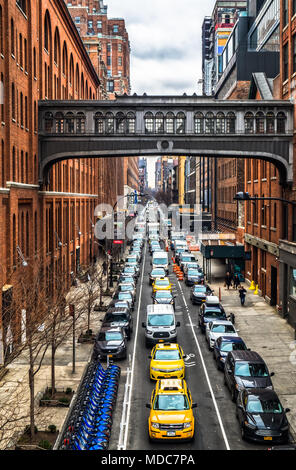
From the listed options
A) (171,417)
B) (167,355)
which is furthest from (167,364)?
(171,417)

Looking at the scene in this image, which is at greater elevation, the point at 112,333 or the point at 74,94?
the point at 74,94

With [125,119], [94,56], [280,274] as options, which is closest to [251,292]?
[280,274]

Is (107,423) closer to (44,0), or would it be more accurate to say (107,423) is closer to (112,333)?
(112,333)

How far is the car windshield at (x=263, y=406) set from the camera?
16.9 m

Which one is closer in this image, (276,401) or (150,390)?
(276,401)

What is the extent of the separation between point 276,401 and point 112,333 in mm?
11499

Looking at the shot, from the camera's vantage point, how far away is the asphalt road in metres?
16.3

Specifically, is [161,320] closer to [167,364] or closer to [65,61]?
[167,364]

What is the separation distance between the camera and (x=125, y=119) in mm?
35562

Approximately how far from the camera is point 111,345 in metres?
26.0

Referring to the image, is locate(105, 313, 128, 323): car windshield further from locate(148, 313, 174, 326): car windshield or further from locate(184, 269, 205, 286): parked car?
locate(184, 269, 205, 286): parked car

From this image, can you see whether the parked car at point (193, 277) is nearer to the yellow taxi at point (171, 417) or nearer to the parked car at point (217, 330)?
the parked car at point (217, 330)

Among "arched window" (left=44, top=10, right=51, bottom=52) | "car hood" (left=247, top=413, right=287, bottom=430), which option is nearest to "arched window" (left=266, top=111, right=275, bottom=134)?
"arched window" (left=44, top=10, right=51, bottom=52)

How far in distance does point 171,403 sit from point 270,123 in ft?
82.1
